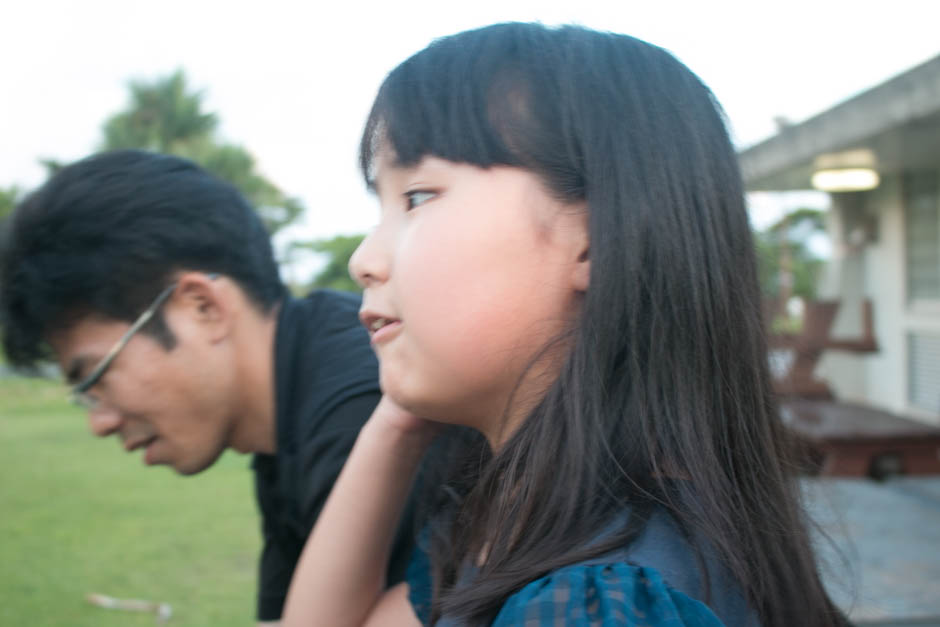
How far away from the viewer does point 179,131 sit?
18703mm

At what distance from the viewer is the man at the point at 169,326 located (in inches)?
81.4

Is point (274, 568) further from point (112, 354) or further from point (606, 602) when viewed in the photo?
point (606, 602)

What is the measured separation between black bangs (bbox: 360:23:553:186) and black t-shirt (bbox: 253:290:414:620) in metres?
0.73

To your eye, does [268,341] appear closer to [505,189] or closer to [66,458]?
[505,189]

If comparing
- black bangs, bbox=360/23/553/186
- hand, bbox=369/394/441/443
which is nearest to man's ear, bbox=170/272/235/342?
hand, bbox=369/394/441/443

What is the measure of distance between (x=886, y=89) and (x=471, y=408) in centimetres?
490

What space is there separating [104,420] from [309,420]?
59cm

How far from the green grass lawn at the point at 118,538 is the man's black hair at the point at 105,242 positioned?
2.43 meters

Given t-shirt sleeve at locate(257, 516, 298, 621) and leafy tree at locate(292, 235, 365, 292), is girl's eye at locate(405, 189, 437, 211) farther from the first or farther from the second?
leafy tree at locate(292, 235, 365, 292)

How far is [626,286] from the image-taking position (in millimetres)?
1116

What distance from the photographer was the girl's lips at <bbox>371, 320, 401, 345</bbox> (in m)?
1.20

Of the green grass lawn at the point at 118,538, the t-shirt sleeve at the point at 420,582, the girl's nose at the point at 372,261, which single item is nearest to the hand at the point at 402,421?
the t-shirt sleeve at the point at 420,582

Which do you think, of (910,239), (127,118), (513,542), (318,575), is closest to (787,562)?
(513,542)

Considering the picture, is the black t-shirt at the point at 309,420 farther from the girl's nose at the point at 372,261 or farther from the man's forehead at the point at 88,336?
the girl's nose at the point at 372,261
